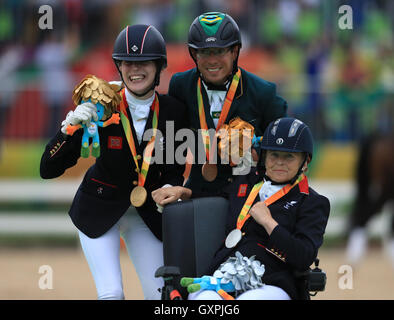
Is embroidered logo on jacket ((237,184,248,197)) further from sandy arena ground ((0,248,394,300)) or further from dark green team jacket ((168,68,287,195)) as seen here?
sandy arena ground ((0,248,394,300))

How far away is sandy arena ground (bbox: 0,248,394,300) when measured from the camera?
8.66 m

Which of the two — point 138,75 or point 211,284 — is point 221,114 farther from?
point 211,284

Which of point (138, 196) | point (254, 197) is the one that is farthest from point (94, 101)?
point (254, 197)

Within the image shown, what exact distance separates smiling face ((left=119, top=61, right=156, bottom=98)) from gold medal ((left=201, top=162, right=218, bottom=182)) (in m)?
0.60

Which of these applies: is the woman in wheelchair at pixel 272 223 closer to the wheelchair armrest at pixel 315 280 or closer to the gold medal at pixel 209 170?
the wheelchair armrest at pixel 315 280

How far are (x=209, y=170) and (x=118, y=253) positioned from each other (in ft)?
2.45

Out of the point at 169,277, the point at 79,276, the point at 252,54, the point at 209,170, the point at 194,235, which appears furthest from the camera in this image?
the point at 252,54

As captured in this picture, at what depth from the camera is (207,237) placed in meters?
4.55

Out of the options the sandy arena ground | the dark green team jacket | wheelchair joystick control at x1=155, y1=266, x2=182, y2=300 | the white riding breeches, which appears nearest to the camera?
wheelchair joystick control at x1=155, y1=266, x2=182, y2=300

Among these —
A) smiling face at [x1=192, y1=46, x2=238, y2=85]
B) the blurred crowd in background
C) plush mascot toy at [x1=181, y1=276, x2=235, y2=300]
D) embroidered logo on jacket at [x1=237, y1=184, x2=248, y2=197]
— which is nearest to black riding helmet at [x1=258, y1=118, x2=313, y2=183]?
embroidered logo on jacket at [x1=237, y1=184, x2=248, y2=197]

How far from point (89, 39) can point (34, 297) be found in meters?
5.90

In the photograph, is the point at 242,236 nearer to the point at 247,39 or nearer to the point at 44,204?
the point at 44,204

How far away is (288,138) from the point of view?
172 inches

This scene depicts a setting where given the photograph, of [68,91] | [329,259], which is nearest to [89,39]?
[68,91]
